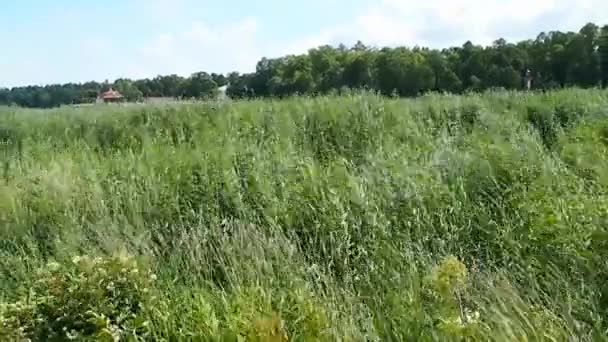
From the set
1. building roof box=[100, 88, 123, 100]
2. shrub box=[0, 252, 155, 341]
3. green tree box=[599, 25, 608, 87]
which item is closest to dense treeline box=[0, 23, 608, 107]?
green tree box=[599, 25, 608, 87]

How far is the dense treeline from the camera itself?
19875mm

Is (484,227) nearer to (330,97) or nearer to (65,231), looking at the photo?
(65,231)

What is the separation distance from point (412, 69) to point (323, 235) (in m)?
17.7

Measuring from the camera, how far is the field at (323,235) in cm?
382

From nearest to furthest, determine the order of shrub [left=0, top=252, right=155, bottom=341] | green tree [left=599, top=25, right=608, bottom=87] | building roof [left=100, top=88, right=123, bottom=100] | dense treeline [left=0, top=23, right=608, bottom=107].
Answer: shrub [left=0, top=252, right=155, bottom=341] < green tree [left=599, top=25, right=608, bottom=87] < dense treeline [left=0, top=23, right=608, bottom=107] < building roof [left=100, top=88, right=123, bottom=100]

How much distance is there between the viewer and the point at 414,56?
24844 mm

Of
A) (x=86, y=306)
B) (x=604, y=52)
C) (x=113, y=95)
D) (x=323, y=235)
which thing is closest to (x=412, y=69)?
(x=604, y=52)

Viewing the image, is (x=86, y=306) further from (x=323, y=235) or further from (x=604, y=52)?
(x=604, y=52)

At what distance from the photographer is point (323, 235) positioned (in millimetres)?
5316

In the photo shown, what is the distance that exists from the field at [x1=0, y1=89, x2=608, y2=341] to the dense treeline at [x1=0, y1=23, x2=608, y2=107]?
34.4 ft

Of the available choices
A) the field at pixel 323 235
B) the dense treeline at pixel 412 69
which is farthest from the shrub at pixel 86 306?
the dense treeline at pixel 412 69

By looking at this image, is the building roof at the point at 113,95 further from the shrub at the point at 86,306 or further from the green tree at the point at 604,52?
the shrub at the point at 86,306

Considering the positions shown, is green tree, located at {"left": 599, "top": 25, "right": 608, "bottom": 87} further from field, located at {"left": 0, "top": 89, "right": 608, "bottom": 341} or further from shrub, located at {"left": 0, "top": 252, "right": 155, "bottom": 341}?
shrub, located at {"left": 0, "top": 252, "right": 155, "bottom": 341}

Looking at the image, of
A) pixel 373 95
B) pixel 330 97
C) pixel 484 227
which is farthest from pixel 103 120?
pixel 484 227
